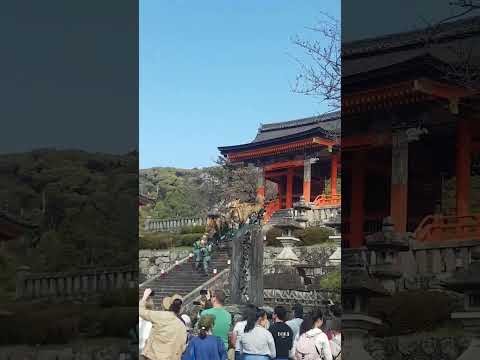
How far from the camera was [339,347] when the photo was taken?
909cm

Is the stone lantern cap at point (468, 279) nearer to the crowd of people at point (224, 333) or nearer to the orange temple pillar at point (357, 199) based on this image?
the orange temple pillar at point (357, 199)

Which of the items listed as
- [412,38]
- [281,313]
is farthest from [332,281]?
[412,38]

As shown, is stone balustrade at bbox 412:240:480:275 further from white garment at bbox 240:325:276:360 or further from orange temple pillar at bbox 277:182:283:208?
white garment at bbox 240:325:276:360

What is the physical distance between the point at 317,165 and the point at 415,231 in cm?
125

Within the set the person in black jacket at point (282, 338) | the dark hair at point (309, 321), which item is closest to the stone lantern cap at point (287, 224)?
the dark hair at point (309, 321)

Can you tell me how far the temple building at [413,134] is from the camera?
30.1ft

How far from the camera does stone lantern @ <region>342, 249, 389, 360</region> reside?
9.22m

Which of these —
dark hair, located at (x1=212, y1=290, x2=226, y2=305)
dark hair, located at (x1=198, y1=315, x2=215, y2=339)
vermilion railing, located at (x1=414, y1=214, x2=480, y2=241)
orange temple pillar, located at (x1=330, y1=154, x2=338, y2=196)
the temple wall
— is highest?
orange temple pillar, located at (x1=330, y1=154, x2=338, y2=196)

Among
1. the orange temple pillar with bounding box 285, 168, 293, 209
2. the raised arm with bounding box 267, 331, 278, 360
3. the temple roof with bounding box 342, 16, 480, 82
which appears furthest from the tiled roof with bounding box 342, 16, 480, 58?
the raised arm with bounding box 267, 331, 278, 360

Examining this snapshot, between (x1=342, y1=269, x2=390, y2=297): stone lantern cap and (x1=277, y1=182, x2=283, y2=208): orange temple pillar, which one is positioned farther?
(x1=277, y1=182, x2=283, y2=208): orange temple pillar

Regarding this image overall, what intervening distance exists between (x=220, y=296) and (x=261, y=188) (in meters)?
1.31

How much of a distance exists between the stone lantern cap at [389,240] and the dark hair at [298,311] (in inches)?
39.4

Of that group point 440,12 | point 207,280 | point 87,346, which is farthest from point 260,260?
point 440,12

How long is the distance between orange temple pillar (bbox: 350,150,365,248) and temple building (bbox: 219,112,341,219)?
0.21 m
